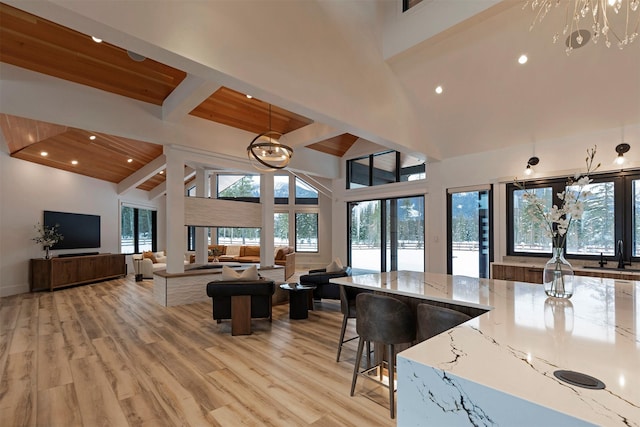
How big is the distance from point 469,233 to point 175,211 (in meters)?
5.80

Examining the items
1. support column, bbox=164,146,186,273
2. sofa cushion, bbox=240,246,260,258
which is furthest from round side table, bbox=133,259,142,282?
support column, bbox=164,146,186,273

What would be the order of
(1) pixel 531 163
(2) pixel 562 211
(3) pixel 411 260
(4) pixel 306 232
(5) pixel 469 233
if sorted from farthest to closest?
1. (4) pixel 306 232
2. (3) pixel 411 260
3. (5) pixel 469 233
4. (1) pixel 531 163
5. (2) pixel 562 211

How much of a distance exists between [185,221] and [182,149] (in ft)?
4.57

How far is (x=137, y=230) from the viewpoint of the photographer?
34.6ft

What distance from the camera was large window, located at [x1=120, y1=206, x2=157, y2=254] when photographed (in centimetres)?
1002

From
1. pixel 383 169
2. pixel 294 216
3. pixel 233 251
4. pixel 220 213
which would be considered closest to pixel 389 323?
pixel 220 213

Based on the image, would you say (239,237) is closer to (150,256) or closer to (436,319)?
(150,256)

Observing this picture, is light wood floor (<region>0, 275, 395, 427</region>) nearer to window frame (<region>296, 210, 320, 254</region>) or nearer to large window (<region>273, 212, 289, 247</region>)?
window frame (<region>296, 210, 320, 254</region>)

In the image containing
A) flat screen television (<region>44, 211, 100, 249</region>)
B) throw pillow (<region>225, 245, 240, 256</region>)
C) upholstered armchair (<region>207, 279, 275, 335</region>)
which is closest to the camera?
upholstered armchair (<region>207, 279, 275, 335</region>)

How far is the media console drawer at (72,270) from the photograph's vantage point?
7016mm

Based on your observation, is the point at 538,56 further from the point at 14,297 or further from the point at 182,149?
the point at 14,297

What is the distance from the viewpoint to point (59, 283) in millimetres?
7195

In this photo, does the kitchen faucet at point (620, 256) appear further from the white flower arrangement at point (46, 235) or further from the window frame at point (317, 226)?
the white flower arrangement at point (46, 235)

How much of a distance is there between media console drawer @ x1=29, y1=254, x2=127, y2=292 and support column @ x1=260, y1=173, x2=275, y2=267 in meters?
4.78
